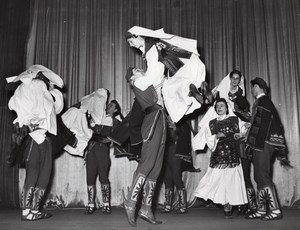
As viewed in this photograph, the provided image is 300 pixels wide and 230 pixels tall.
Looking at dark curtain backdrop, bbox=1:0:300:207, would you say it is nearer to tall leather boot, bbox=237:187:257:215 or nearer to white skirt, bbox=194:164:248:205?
tall leather boot, bbox=237:187:257:215

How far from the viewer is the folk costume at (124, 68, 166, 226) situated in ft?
9.76

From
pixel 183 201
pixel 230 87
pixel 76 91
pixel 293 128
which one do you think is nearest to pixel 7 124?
pixel 76 91

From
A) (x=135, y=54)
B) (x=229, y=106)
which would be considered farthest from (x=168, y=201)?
(x=135, y=54)

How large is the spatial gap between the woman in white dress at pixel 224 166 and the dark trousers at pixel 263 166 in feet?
0.88

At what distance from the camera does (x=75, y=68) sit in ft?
19.0

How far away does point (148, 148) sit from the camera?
9.86 ft

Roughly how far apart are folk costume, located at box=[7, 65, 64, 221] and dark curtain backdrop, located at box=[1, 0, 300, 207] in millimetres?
1813

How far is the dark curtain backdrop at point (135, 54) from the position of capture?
550 centimetres

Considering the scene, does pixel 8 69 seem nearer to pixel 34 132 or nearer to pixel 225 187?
pixel 34 132

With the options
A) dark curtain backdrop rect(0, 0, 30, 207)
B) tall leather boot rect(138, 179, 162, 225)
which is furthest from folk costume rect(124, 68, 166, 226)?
dark curtain backdrop rect(0, 0, 30, 207)

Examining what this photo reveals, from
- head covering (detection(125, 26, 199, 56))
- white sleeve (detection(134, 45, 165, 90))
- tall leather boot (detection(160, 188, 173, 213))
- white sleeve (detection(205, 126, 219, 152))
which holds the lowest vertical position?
tall leather boot (detection(160, 188, 173, 213))

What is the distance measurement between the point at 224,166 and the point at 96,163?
5.16ft

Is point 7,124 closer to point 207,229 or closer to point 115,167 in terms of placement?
point 115,167

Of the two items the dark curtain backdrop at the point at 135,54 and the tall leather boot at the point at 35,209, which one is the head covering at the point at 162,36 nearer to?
the tall leather boot at the point at 35,209
